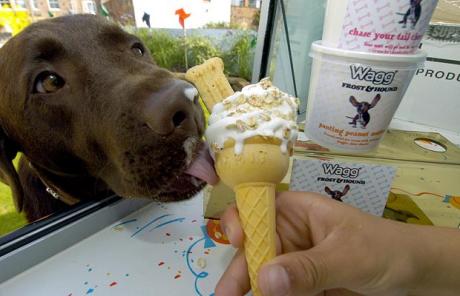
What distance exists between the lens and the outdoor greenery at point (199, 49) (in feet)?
5.27

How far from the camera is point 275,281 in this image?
47 cm

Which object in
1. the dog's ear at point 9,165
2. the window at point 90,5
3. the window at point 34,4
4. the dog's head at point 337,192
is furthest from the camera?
the window at point 34,4

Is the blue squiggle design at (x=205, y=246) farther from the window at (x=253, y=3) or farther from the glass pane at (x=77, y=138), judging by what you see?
the window at (x=253, y=3)


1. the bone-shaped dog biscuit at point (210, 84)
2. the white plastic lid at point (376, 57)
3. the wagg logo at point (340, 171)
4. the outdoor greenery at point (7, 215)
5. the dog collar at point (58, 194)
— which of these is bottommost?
the outdoor greenery at point (7, 215)

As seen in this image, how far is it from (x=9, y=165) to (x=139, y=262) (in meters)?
0.56

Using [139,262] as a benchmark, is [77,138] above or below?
above

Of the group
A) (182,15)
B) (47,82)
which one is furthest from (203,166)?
(182,15)

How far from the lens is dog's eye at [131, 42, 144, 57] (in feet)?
3.23

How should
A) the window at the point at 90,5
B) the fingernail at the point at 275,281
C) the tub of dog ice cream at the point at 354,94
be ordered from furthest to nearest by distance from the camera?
the window at the point at 90,5 → the tub of dog ice cream at the point at 354,94 → the fingernail at the point at 275,281

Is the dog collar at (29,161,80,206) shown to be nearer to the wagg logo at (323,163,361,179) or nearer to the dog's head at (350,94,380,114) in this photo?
the wagg logo at (323,163,361,179)

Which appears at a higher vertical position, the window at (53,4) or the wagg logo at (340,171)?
the window at (53,4)

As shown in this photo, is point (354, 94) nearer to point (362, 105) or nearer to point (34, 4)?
point (362, 105)

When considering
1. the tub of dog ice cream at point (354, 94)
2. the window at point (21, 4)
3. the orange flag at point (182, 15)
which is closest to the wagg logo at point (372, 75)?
the tub of dog ice cream at point (354, 94)

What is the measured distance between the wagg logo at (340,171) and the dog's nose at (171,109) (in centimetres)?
37
